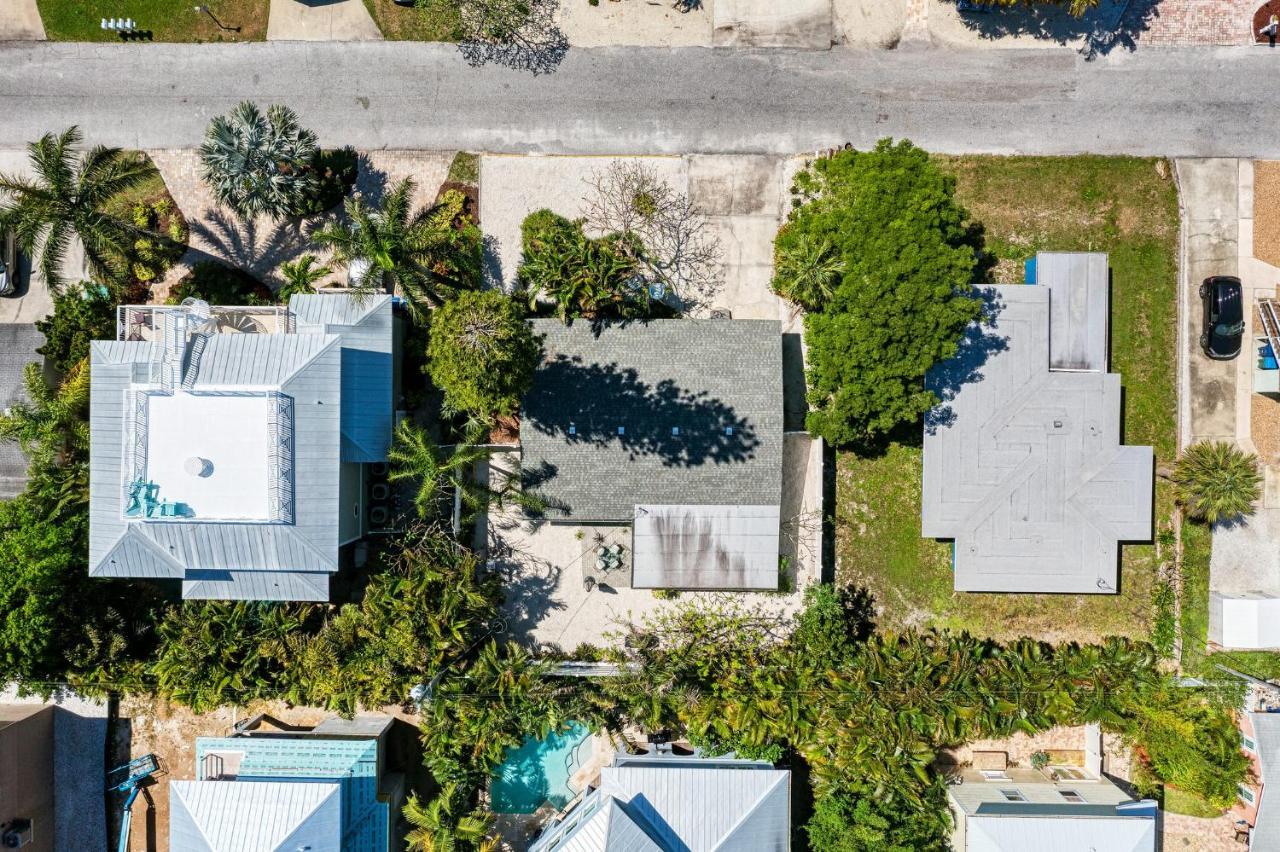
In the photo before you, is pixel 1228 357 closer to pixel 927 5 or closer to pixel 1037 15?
pixel 1037 15

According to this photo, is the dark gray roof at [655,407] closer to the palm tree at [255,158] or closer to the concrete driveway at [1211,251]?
the palm tree at [255,158]

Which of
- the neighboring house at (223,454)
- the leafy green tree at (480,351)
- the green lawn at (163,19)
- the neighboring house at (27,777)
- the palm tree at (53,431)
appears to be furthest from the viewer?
the green lawn at (163,19)

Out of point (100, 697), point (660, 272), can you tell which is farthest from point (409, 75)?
point (100, 697)

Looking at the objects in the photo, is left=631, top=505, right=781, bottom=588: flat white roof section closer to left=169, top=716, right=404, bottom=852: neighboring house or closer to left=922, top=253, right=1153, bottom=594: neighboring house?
left=922, top=253, right=1153, bottom=594: neighboring house

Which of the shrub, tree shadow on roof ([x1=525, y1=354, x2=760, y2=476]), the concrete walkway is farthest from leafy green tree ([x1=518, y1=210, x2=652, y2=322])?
the concrete walkway

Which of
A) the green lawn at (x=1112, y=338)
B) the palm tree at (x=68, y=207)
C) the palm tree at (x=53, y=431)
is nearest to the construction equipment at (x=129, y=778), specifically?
the palm tree at (x=53, y=431)

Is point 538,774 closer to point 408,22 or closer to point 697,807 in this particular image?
point 697,807

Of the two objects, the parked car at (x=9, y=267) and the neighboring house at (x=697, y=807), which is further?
the parked car at (x=9, y=267)
